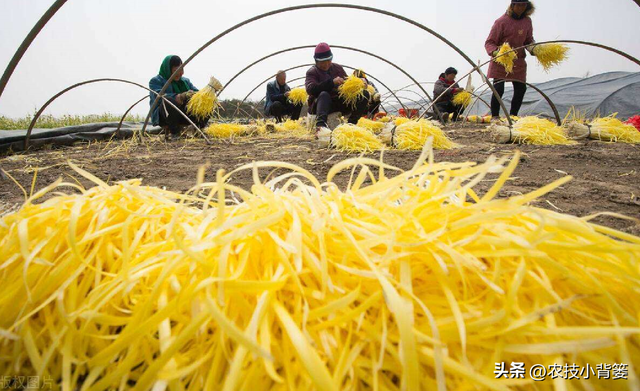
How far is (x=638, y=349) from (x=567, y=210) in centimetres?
120

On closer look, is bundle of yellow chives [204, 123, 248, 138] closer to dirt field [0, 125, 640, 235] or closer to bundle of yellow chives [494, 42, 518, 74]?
dirt field [0, 125, 640, 235]

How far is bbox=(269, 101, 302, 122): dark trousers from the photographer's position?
7.61m

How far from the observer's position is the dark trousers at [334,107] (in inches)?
185

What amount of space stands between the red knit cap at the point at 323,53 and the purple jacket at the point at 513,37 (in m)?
2.45

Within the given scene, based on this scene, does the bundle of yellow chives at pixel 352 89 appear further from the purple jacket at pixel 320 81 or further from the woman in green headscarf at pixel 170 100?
the woman in green headscarf at pixel 170 100

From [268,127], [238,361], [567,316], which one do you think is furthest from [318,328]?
[268,127]

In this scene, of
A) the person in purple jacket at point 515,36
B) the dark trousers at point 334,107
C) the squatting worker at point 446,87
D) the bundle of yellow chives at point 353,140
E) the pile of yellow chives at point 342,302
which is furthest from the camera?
the squatting worker at point 446,87

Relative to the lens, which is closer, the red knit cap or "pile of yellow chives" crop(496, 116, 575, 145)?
"pile of yellow chives" crop(496, 116, 575, 145)

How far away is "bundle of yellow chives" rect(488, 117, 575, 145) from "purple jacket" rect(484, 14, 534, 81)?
6.49 ft

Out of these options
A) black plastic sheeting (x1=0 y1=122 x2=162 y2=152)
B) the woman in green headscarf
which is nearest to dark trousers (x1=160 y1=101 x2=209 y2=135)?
the woman in green headscarf

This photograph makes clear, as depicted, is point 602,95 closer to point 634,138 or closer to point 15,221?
point 634,138

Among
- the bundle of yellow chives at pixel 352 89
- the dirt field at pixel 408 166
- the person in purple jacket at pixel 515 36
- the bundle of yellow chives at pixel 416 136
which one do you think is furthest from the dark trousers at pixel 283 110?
the bundle of yellow chives at pixel 416 136

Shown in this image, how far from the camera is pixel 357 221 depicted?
55 centimetres

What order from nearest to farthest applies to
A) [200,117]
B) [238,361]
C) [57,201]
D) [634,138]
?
[238,361] → [57,201] → [634,138] → [200,117]
